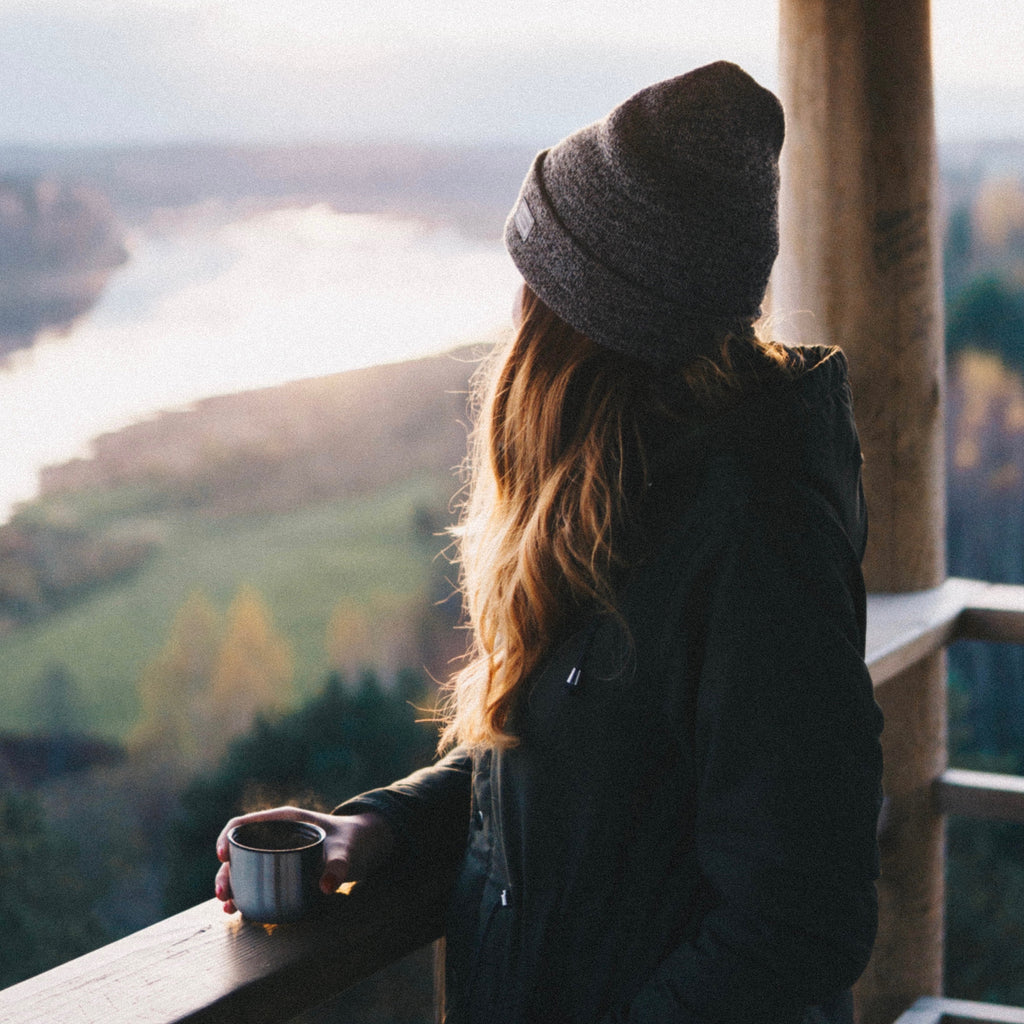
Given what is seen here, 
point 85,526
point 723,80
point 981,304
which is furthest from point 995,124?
point 723,80

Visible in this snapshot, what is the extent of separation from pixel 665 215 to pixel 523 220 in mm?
130

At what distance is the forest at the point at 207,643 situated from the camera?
370 cm

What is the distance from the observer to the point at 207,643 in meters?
4.66

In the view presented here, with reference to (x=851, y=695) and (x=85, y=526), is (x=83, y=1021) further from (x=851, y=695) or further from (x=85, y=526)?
(x=85, y=526)

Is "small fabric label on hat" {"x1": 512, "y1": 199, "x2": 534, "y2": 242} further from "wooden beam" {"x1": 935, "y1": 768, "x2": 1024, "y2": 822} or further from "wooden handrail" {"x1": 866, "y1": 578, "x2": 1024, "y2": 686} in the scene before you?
"wooden beam" {"x1": 935, "y1": 768, "x2": 1024, "y2": 822}

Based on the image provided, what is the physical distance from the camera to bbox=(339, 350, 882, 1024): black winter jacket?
62 cm

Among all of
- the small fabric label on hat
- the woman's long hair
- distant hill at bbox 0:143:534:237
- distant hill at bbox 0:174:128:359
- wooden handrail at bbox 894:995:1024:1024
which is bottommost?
wooden handrail at bbox 894:995:1024:1024

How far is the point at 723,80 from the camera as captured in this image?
0.72 metres

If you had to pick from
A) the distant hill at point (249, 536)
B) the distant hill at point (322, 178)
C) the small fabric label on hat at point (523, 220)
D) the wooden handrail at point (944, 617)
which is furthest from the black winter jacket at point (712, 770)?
the distant hill at point (322, 178)

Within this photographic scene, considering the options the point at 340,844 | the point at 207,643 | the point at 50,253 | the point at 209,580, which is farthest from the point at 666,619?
the point at 207,643

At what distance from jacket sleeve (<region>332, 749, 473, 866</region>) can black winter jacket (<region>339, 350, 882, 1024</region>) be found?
106 mm

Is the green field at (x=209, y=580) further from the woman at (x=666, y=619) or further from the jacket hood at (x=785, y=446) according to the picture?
the jacket hood at (x=785, y=446)

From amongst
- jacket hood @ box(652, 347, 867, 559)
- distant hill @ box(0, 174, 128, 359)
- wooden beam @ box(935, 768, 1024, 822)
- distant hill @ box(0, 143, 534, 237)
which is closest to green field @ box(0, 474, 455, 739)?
distant hill @ box(0, 174, 128, 359)

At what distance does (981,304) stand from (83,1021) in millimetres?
8513
